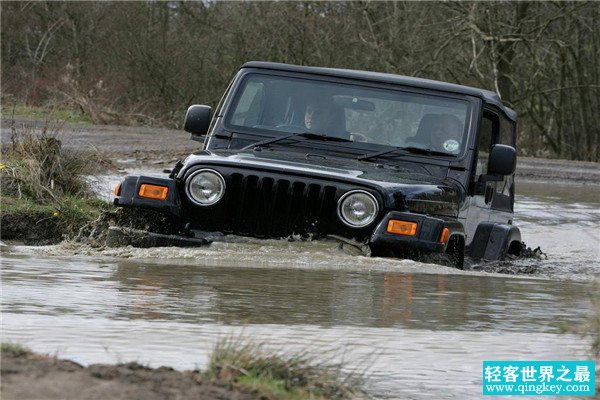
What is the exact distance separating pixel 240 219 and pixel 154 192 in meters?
0.56

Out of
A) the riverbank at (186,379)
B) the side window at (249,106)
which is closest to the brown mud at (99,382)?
the riverbank at (186,379)

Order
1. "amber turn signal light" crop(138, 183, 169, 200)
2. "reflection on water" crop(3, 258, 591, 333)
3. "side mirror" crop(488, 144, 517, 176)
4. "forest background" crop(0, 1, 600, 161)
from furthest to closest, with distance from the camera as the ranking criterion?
"forest background" crop(0, 1, 600, 161), "side mirror" crop(488, 144, 517, 176), "amber turn signal light" crop(138, 183, 169, 200), "reflection on water" crop(3, 258, 591, 333)

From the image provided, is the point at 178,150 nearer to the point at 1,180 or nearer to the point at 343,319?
the point at 1,180

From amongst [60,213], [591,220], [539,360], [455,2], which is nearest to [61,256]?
[60,213]

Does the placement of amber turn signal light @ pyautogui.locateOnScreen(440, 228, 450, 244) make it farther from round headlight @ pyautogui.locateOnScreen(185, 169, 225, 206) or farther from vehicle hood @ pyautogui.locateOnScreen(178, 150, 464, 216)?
round headlight @ pyautogui.locateOnScreen(185, 169, 225, 206)

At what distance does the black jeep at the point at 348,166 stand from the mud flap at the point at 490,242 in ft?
0.04

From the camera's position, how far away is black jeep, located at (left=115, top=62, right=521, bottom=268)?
7719 mm

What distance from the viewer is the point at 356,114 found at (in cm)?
892

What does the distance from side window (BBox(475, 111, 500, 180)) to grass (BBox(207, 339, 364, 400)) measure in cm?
486

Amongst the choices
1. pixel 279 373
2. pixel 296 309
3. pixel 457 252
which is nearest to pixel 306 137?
pixel 457 252

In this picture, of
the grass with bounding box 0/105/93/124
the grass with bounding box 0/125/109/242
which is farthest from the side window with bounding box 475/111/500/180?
the grass with bounding box 0/105/93/124

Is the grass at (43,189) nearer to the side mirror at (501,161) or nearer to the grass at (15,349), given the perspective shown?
the side mirror at (501,161)

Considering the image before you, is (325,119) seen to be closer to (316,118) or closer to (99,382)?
(316,118)

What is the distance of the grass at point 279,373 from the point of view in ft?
13.6
